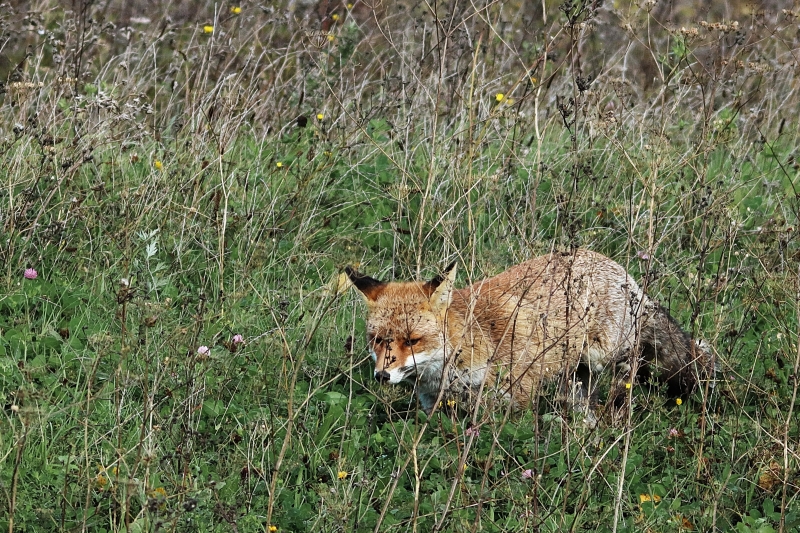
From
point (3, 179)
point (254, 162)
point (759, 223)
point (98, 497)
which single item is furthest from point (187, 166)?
point (759, 223)

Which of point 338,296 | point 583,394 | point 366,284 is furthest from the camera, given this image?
point 583,394

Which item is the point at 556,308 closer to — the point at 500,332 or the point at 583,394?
the point at 500,332

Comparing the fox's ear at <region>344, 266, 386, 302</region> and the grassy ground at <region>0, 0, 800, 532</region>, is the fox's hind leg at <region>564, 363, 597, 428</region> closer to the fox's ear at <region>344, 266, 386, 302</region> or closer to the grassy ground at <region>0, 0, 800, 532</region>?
the grassy ground at <region>0, 0, 800, 532</region>

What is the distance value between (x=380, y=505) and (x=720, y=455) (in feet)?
5.47

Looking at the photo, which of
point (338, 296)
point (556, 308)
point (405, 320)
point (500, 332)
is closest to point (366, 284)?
point (405, 320)

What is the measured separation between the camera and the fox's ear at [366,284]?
5.07 meters

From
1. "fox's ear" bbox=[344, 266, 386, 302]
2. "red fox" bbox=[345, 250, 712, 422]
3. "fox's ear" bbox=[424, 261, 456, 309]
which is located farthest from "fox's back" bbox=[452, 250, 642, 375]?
"fox's ear" bbox=[344, 266, 386, 302]

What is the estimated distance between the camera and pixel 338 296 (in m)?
4.66

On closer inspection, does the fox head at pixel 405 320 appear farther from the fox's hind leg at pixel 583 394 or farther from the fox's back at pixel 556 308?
the fox's hind leg at pixel 583 394

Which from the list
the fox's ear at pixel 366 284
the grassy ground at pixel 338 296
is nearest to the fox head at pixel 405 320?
the fox's ear at pixel 366 284

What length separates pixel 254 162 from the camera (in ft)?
21.8

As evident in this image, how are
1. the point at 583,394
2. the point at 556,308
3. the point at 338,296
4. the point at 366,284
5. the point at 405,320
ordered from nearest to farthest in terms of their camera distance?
the point at 338,296
the point at 405,320
the point at 366,284
the point at 556,308
the point at 583,394

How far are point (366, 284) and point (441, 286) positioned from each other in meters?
0.42

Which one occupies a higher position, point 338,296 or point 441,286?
point 338,296
